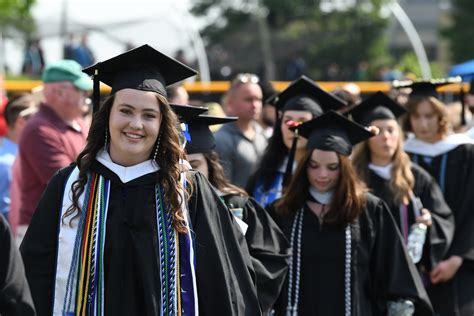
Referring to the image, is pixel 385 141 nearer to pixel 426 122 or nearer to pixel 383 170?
pixel 383 170

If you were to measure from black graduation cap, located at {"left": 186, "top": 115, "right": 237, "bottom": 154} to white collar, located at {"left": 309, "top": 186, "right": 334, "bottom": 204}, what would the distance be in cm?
72

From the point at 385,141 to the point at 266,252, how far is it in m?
1.75

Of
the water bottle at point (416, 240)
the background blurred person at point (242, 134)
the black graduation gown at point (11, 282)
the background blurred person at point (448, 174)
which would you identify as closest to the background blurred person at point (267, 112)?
the background blurred person at point (242, 134)

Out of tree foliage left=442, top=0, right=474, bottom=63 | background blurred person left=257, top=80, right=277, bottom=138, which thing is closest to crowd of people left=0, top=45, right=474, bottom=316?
background blurred person left=257, top=80, right=277, bottom=138

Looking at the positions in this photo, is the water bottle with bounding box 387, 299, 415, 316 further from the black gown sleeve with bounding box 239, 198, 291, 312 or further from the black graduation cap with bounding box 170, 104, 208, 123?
the black graduation cap with bounding box 170, 104, 208, 123

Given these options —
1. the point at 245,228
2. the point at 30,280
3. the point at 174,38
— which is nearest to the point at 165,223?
the point at 30,280

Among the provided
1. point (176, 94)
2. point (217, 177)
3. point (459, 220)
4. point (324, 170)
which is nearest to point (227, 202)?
point (217, 177)

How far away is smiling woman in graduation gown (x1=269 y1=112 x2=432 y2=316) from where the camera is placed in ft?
20.6

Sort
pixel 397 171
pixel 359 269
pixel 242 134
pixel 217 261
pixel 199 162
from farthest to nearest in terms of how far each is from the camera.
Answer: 1. pixel 242 134
2. pixel 397 171
3. pixel 359 269
4. pixel 199 162
5. pixel 217 261

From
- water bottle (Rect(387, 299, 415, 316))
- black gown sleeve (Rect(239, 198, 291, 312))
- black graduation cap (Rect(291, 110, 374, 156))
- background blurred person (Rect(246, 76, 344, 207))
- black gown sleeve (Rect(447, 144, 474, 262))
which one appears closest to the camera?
black gown sleeve (Rect(239, 198, 291, 312))

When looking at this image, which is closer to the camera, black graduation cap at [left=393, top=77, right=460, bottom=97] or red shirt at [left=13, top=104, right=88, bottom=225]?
red shirt at [left=13, top=104, right=88, bottom=225]

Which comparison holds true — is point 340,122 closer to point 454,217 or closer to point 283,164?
point 283,164

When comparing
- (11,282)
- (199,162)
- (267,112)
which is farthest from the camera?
(267,112)

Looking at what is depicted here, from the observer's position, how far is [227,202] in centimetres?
605
